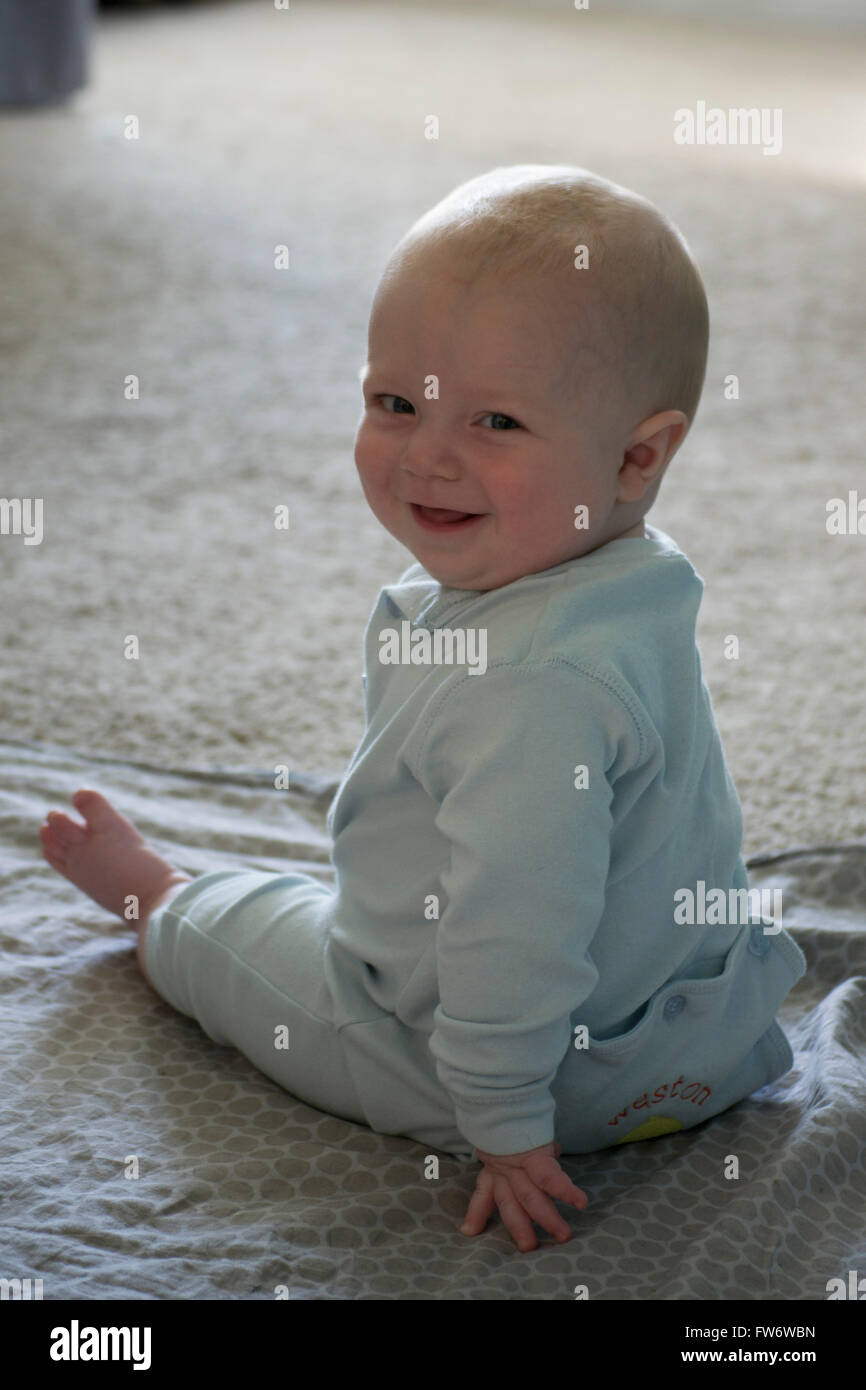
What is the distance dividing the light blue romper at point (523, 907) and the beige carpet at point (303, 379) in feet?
1.15

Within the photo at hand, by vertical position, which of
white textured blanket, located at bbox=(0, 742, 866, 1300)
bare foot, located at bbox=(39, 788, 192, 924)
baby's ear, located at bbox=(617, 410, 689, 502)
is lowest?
white textured blanket, located at bbox=(0, 742, 866, 1300)

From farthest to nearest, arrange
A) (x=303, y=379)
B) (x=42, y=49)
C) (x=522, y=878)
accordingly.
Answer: (x=42, y=49) → (x=303, y=379) → (x=522, y=878)

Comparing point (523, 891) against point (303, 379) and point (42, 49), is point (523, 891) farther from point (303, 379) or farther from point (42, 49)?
point (42, 49)

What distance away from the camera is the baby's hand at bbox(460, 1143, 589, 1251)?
79 cm

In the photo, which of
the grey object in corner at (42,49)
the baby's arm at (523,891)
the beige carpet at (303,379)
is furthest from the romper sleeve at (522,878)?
the grey object in corner at (42,49)

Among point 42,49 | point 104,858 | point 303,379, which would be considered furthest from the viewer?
point 42,49

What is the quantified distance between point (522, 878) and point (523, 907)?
2 cm

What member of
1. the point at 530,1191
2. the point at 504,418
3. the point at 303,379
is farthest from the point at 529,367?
the point at 303,379

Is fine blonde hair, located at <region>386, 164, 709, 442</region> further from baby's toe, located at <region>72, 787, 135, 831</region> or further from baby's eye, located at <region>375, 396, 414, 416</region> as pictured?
baby's toe, located at <region>72, 787, 135, 831</region>

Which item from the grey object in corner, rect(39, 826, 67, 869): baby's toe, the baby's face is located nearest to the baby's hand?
the baby's face

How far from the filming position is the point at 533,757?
30.2 inches

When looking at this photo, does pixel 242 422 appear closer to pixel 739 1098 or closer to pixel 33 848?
pixel 33 848

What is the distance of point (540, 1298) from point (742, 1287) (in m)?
0.10

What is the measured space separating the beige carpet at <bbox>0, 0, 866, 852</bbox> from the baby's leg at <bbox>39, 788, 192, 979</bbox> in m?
0.23
